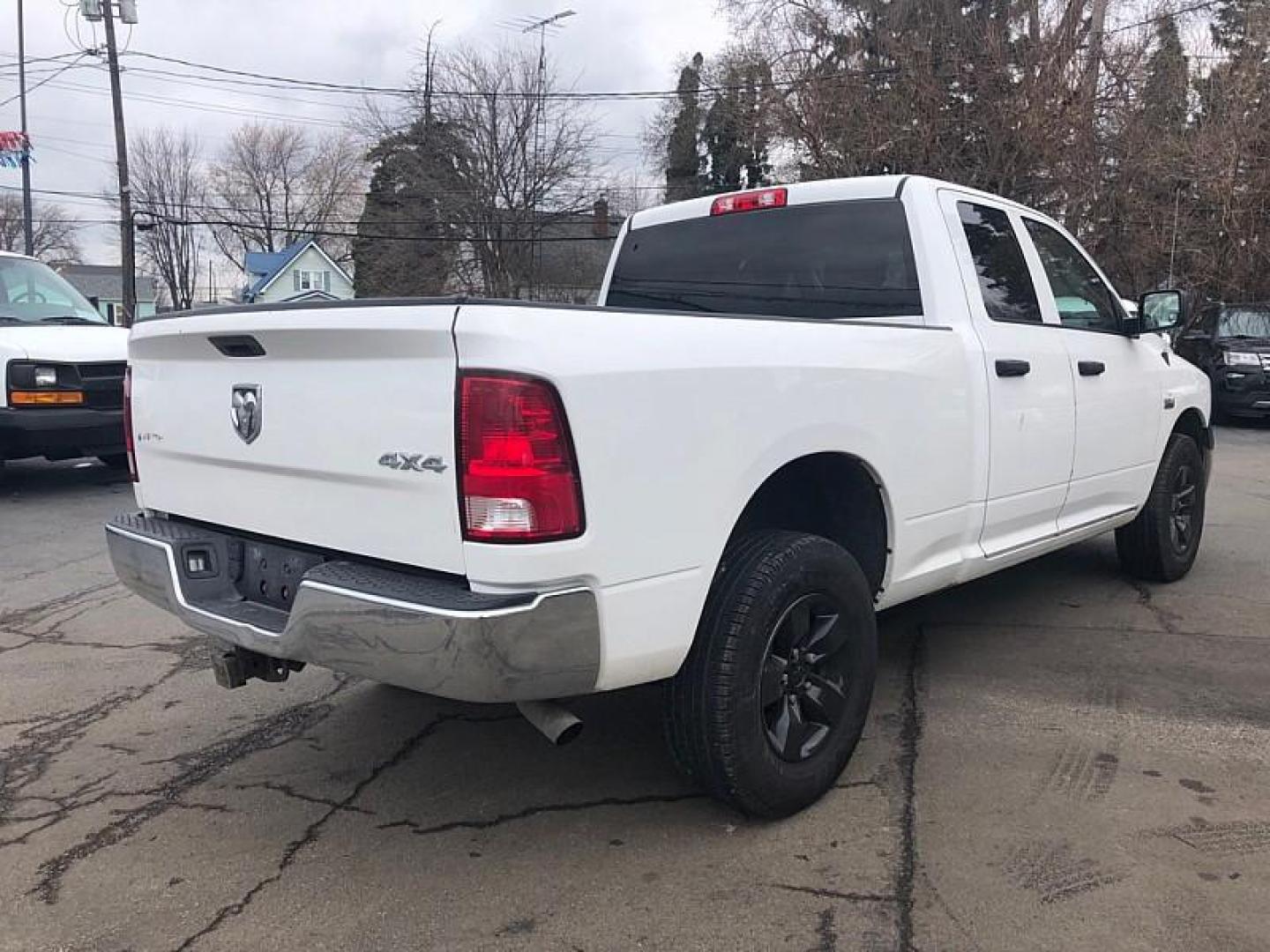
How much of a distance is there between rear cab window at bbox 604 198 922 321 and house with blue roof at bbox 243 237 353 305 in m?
43.8

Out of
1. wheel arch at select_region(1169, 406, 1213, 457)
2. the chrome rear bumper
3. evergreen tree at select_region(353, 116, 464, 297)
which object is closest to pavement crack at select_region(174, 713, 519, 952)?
the chrome rear bumper

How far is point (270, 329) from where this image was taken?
271 centimetres

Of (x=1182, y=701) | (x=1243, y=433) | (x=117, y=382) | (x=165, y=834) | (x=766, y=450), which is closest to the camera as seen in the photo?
(x=766, y=450)

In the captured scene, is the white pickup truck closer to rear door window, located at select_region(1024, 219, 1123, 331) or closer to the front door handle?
the front door handle

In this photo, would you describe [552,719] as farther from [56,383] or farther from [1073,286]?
[56,383]

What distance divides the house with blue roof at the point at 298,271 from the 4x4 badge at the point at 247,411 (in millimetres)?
45100

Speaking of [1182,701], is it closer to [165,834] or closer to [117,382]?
[165,834]

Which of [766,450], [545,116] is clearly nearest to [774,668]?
[766,450]

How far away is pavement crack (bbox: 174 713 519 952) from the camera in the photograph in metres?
2.59

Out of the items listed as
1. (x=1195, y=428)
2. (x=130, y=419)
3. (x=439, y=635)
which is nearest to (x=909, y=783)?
(x=439, y=635)

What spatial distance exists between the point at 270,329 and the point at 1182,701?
11.6 ft

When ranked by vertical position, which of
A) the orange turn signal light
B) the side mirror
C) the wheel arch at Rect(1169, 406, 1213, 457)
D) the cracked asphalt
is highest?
the side mirror

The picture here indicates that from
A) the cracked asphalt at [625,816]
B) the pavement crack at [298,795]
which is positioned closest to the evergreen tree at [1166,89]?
the cracked asphalt at [625,816]

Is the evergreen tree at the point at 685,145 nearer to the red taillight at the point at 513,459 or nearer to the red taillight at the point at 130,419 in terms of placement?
the red taillight at the point at 130,419
